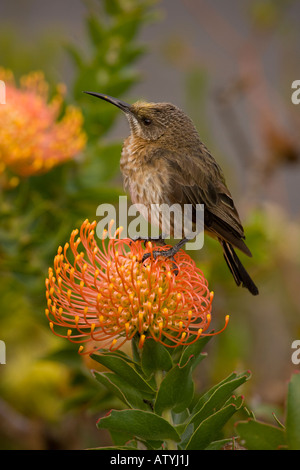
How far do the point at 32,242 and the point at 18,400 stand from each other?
0.46 m

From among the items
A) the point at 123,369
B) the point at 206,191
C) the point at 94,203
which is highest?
the point at 94,203

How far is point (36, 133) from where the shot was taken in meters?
1.47

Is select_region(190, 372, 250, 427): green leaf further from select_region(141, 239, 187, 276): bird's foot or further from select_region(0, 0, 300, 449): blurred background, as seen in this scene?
select_region(0, 0, 300, 449): blurred background

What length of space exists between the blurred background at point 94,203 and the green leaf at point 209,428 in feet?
1.15

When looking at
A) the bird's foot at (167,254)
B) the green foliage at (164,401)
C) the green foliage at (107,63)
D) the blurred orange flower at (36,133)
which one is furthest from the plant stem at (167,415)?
the green foliage at (107,63)

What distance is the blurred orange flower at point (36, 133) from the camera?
55.4 inches

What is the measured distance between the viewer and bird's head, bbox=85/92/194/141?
3.28 ft

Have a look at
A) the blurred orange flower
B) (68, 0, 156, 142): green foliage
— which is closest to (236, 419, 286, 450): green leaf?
the blurred orange flower

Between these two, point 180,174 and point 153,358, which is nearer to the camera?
point 153,358

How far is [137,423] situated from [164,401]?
0.05 m

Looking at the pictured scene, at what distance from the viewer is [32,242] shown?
141cm

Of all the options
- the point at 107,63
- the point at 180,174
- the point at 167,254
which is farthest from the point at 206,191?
the point at 107,63

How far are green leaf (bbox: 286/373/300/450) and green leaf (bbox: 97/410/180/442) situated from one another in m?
0.15

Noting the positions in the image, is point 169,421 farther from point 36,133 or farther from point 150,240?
point 36,133
